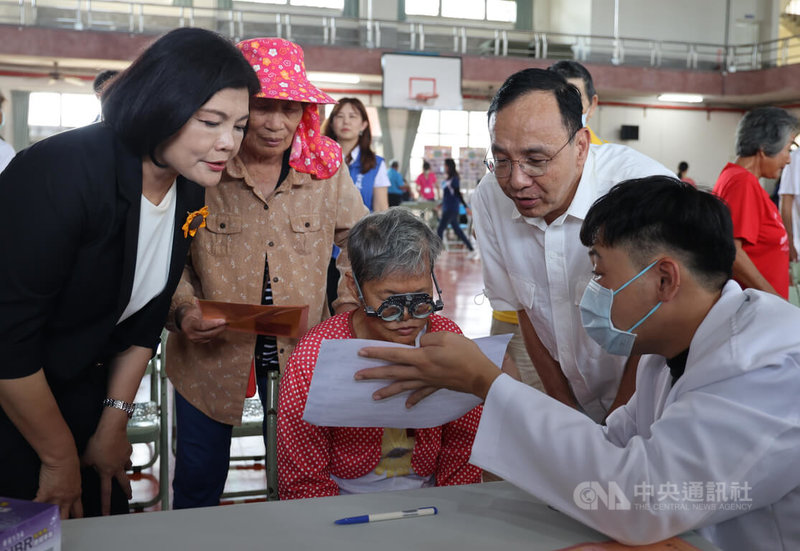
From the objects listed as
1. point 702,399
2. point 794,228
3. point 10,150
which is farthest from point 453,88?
point 702,399

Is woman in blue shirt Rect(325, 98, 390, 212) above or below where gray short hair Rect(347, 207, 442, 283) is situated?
above

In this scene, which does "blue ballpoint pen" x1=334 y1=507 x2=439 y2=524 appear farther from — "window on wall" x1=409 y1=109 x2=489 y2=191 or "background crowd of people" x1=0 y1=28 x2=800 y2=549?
"window on wall" x1=409 y1=109 x2=489 y2=191

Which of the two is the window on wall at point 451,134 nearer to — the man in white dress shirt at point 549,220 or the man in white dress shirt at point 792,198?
the man in white dress shirt at point 792,198

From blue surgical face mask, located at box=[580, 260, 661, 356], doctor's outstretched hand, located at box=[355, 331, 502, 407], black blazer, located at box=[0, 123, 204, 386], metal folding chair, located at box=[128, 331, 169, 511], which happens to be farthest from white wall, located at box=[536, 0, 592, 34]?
black blazer, located at box=[0, 123, 204, 386]

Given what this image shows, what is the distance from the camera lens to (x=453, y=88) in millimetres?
13422

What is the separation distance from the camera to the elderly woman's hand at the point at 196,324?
1735 mm

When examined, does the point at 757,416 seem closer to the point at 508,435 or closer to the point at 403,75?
the point at 508,435

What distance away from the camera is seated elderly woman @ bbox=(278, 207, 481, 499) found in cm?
160

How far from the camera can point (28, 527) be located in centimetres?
90

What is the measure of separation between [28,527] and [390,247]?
0.97 meters

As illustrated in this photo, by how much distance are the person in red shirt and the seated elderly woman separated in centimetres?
182

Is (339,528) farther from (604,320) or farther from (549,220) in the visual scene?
(549,220)

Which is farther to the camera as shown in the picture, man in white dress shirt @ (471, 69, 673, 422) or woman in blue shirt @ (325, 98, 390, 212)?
woman in blue shirt @ (325, 98, 390, 212)

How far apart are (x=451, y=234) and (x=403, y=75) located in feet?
11.8
